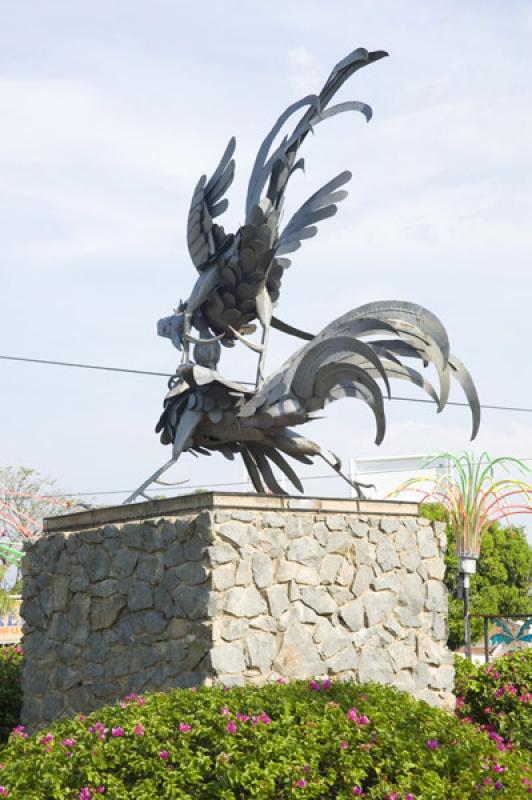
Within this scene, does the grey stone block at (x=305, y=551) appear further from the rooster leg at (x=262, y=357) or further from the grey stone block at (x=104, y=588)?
the rooster leg at (x=262, y=357)

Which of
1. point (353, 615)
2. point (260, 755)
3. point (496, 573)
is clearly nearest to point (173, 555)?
point (353, 615)

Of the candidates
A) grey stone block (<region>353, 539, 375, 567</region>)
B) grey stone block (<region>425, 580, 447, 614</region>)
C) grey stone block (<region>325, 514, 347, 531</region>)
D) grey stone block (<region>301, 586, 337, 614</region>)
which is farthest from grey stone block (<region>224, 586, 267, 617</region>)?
grey stone block (<region>425, 580, 447, 614</region>)

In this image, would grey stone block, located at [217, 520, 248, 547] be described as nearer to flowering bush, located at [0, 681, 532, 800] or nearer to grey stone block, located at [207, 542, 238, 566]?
grey stone block, located at [207, 542, 238, 566]

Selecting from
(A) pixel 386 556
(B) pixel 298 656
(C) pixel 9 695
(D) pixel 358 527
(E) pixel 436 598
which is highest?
(D) pixel 358 527

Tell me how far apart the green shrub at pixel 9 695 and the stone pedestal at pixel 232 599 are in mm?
620

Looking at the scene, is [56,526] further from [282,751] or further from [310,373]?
[282,751]

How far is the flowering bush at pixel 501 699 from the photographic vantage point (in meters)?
9.17

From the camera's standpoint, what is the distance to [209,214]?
9711mm

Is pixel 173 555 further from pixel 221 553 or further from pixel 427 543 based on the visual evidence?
pixel 427 543

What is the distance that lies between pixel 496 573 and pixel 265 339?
2159cm

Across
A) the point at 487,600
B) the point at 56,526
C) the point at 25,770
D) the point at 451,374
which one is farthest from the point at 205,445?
the point at 487,600

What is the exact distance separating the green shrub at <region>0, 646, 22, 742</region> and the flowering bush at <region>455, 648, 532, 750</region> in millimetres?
4543

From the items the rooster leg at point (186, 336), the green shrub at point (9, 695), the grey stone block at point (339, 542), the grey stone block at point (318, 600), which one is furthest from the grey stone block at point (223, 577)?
the green shrub at point (9, 695)

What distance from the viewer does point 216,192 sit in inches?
383
